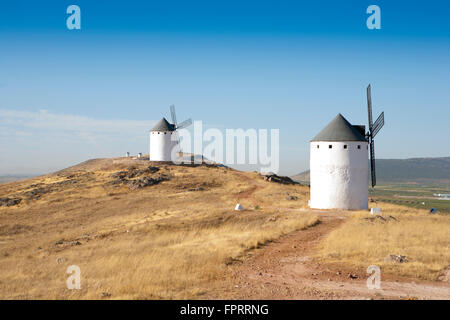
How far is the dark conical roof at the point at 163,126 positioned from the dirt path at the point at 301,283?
38837mm

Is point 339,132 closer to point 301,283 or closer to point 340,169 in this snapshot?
point 340,169

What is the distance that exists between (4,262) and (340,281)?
14407 millimetres

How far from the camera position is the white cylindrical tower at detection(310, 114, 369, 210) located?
2667 cm

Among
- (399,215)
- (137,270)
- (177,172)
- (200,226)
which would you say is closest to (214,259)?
(137,270)

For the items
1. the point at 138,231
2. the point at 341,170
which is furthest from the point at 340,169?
the point at 138,231

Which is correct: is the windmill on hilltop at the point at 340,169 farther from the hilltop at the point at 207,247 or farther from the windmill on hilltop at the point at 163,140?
the windmill on hilltop at the point at 163,140

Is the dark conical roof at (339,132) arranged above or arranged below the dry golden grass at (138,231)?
above

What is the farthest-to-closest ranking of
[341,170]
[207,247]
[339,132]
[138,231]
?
[339,132] < [341,170] < [138,231] < [207,247]

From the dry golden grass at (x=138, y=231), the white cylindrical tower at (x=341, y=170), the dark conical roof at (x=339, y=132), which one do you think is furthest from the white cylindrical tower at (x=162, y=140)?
the white cylindrical tower at (x=341, y=170)

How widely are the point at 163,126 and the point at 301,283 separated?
142 feet

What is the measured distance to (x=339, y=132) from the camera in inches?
1070

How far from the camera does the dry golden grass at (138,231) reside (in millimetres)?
10852


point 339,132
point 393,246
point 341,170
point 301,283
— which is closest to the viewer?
point 301,283
